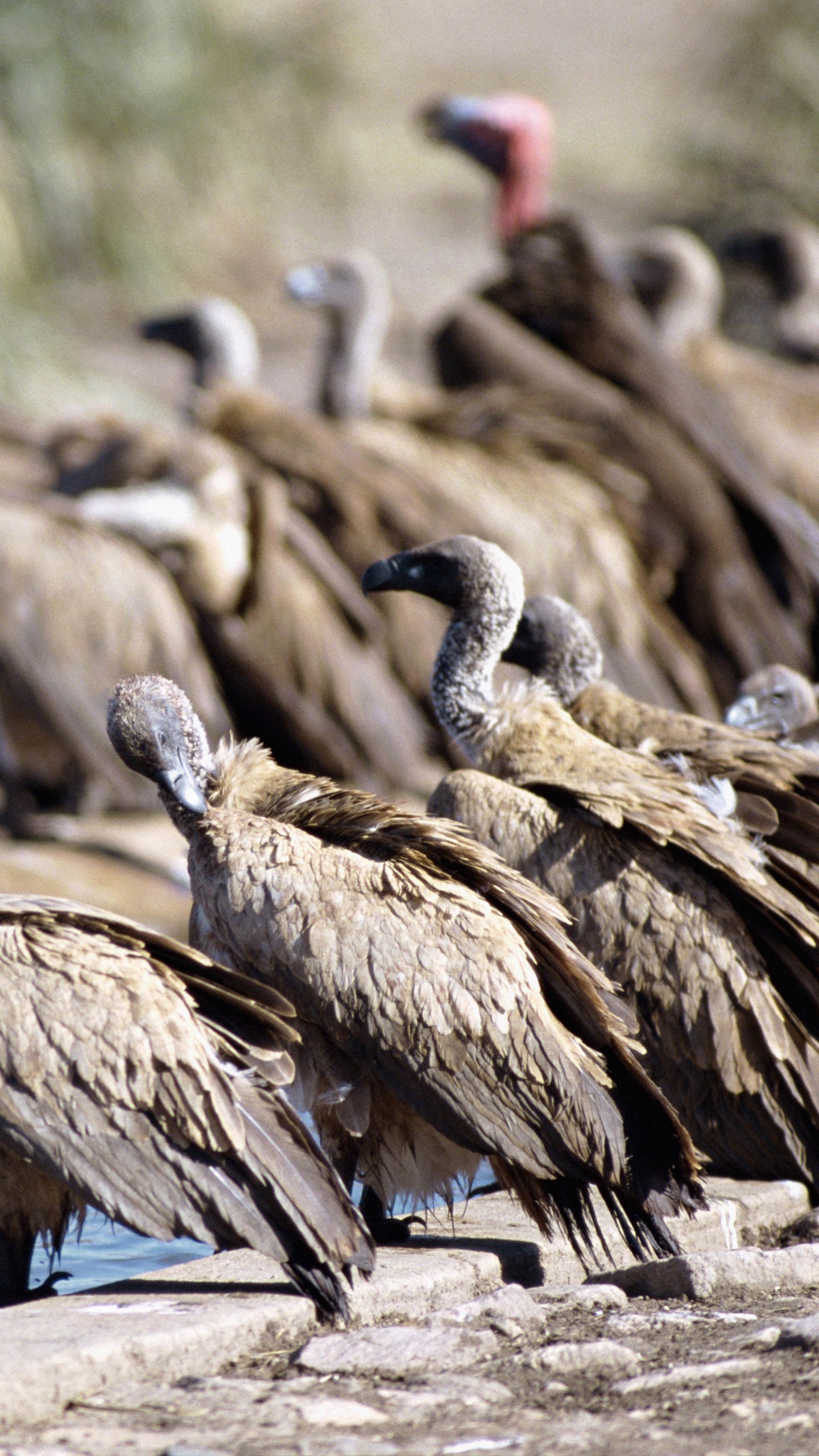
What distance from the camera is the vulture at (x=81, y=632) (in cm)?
909

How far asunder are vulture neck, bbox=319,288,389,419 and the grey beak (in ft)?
16.4

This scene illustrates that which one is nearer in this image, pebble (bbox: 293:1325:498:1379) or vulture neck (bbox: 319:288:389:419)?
pebble (bbox: 293:1325:498:1379)

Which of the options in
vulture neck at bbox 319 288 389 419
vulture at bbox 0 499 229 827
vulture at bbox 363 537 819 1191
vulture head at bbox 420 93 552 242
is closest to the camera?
vulture at bbox 363 537 819 1191

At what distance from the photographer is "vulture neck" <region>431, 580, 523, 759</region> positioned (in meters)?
5.26

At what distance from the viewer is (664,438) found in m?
9.88

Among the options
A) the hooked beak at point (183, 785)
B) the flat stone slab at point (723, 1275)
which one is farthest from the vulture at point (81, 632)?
the flat stone slab at point (723, 1275)

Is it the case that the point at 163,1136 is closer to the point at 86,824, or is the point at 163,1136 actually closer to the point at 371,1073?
the point at 371,1073

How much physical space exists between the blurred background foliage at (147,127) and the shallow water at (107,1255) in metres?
11.9

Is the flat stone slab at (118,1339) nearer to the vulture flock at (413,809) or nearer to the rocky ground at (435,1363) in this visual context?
the rocky ground at (435,1363)

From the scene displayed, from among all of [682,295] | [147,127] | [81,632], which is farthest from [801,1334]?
[147,127]

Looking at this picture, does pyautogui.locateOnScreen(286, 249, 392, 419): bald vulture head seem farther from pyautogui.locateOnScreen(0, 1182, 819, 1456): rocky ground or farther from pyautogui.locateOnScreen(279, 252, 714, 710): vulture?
pyautogui.locateOnScreen(0, 1182, 819, 1456): rocky ground

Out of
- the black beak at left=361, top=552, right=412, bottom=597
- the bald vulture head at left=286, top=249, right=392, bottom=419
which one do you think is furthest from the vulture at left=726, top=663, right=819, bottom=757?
the bald vulture head at left=286, top=249, right=392, bottom=419

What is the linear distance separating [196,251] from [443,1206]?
16.9 meters

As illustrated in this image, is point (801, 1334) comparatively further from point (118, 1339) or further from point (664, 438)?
point (664, 438)
